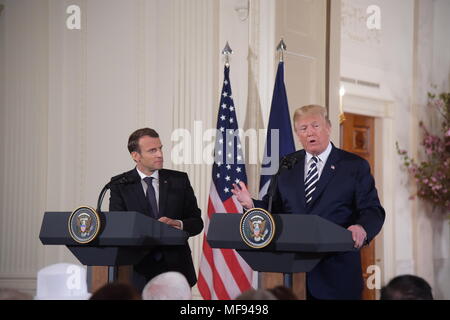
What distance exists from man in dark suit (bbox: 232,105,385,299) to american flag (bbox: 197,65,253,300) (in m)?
2.07

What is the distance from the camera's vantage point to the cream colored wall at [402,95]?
334 inches

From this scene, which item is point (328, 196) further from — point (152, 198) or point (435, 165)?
point (435, 165)

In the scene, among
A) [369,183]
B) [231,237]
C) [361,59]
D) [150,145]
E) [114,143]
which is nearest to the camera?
[231,237]

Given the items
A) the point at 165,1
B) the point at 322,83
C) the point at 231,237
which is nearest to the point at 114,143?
the point at 165,1

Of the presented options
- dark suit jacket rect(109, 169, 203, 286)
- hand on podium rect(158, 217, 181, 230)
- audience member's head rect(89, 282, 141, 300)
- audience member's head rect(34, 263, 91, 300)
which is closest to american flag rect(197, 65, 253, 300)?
audience member's head rect(34, 263, 91, 300)

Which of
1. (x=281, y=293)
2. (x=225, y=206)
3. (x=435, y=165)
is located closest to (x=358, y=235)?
(x=281, y=293)

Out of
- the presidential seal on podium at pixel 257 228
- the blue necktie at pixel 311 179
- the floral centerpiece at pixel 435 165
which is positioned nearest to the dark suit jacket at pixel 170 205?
the blue necktie at pixel 311 179

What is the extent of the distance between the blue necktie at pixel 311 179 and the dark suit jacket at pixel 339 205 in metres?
0.02

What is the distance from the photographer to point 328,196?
3541 millimetres

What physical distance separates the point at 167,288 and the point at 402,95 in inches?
273

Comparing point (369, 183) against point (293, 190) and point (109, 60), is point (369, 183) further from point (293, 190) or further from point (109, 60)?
point (109, 60)

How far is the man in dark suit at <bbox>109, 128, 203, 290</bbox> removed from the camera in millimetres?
3898

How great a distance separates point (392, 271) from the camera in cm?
875
